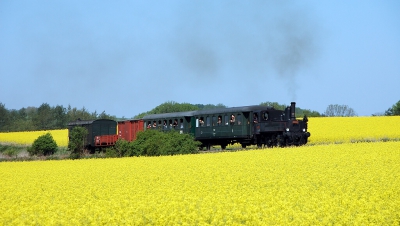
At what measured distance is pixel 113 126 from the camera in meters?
48.5

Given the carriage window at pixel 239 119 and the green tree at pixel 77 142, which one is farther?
the green tree at pixel 77 142

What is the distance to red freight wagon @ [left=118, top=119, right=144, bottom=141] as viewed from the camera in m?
43.6

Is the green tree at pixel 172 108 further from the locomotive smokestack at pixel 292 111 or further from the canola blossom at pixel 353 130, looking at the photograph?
the locomotive smokestack at pixel 292 111

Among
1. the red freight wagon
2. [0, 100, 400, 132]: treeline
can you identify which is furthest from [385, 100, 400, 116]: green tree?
the red freight wagon

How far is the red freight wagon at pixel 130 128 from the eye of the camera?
1718 inches

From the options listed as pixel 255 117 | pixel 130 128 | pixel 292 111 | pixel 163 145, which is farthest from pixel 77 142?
pixel 292 111

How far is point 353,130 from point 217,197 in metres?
32.8

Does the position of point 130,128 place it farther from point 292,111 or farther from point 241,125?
point 292,111

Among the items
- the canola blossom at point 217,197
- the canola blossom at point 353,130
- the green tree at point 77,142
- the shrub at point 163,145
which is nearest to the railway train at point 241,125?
the shrub at point 163,145

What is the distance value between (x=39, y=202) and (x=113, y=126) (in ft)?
120

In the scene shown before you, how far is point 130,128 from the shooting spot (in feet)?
147

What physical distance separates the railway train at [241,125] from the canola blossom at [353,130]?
4.88 metres

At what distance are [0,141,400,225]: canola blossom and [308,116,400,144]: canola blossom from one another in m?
19.3

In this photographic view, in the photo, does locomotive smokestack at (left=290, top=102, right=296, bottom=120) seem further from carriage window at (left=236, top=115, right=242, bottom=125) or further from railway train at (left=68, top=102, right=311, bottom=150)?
carriage window at (left=236, top=115, right=242, bottom=125)
